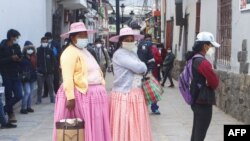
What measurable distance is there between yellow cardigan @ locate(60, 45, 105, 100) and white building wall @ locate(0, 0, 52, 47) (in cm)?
663

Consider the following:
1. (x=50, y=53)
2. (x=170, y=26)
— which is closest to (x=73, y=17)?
(x=170, y=26)

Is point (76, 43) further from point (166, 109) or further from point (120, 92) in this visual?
point (166, 109)

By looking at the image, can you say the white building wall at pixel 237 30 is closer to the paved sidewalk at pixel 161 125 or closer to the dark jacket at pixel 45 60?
the paved sidewalk at pixel 161 125

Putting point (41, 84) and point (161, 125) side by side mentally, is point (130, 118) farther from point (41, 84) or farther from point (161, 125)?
point (41, 84)

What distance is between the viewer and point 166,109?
1296cm

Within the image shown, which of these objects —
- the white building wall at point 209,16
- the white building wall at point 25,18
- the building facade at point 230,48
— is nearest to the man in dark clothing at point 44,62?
the white building wall at point 25,18

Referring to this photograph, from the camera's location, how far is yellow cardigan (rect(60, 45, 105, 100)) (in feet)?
20.5

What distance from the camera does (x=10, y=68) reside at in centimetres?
1016

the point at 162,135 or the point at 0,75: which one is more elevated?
the point at 0,75

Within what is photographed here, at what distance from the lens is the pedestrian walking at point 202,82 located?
6465mm

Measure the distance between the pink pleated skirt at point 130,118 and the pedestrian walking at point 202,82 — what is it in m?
0.63

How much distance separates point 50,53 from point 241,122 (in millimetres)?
5270

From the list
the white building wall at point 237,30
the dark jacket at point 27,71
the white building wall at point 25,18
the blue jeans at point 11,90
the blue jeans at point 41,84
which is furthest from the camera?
the blue jeans at point 41,84

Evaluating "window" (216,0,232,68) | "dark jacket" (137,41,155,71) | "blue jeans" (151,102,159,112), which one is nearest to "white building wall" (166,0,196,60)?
"window" (216,0,232,68)
